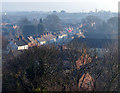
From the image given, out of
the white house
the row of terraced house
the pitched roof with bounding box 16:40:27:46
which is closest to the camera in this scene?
the row of terraced house

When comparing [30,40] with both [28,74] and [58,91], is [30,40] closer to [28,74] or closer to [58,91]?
[28,74]

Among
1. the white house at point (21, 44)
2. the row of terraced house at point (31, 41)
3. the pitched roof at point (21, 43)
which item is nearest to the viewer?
the row of terraced house at point (31, 41)

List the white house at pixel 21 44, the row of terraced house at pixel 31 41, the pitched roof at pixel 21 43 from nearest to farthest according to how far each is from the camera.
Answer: the row of terraced house at pixel 31 41, the white house at pixel 21 44, the pitched roof at pixel 21 43

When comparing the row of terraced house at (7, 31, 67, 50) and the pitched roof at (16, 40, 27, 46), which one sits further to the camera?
the pitched roof at (16, 40, 27, 46)

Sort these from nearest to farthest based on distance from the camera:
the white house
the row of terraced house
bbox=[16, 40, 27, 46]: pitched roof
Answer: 1. the row of terraced house
2. the white house
3. bbox=[16, 40, 27, 46]: pitched roof

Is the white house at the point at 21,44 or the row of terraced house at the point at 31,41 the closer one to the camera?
the row of terraced house at the point at 31,41

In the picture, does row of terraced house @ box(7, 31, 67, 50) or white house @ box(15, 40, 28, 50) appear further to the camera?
white house @ box(15, 40, 28, 50)

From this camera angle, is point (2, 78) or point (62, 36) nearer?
point (2, 78)

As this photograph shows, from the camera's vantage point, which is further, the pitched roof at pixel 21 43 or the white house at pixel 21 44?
the pitched roof at pixel 21 43

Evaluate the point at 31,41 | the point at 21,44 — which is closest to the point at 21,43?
the point at 21,44

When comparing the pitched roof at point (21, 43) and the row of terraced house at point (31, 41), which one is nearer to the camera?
the row of terraced house at point (31, 41)

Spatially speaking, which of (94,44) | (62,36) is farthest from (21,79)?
(62,36)
